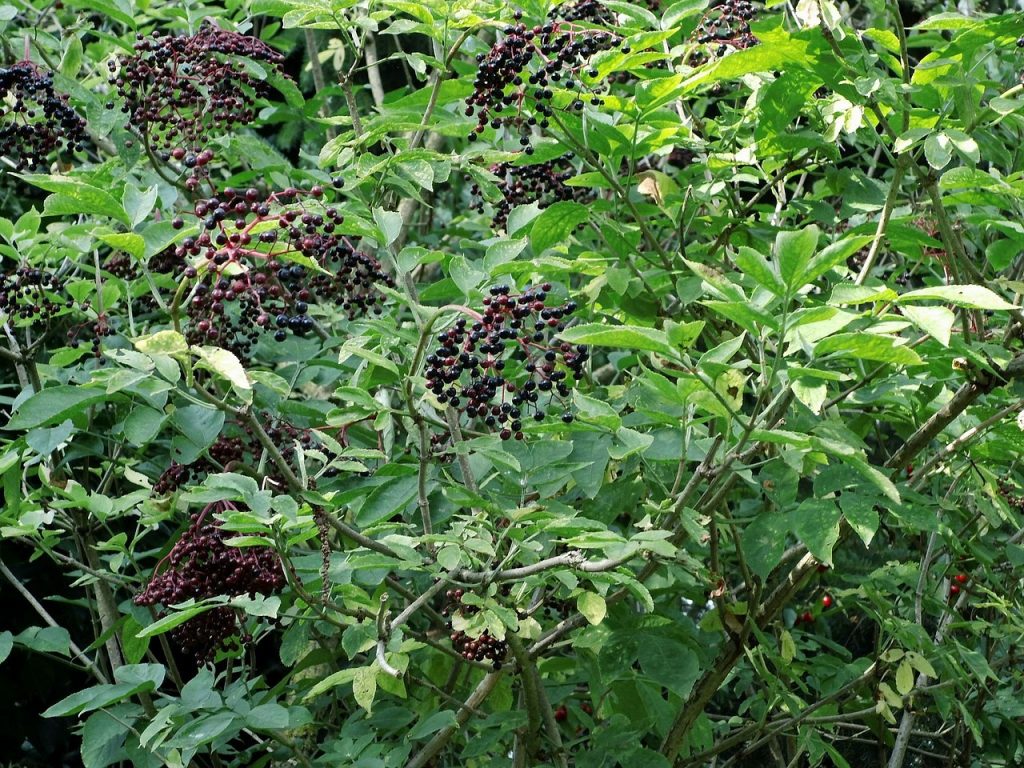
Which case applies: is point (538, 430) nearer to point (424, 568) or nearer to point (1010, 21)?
point (424, 568)

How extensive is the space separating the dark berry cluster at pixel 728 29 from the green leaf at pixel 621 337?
0.98 meters

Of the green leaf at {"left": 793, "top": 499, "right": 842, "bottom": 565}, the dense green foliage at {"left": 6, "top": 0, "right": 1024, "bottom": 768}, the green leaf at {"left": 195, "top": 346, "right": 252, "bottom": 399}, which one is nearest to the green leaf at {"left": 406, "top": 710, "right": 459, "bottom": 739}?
the dense green foliage at {"left": 6, "top": 0, "right": 1024, "bottom": 768}

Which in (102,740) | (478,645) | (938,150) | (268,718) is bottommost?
(102,740)

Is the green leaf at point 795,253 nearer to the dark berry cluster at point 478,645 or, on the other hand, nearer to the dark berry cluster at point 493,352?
the dark berry cluster at point 493,352

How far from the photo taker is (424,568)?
1.87 m

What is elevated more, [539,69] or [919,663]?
[539,69]

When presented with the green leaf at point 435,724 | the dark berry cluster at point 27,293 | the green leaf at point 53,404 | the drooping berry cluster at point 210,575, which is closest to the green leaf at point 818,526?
the green leaf at point 435,724

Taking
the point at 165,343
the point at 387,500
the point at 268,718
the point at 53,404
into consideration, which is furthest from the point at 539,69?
the point at 268,718

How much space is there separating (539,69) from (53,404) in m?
1.11

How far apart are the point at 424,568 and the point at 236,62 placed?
4.63 feet

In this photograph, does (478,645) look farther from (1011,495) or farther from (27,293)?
(1011,495)

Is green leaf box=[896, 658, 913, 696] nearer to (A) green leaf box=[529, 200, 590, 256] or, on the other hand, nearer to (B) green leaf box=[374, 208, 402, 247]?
(A) green leaf box=[529, 200, 590, 256]

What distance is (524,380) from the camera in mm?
2482

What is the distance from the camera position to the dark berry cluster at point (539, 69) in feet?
7.00
